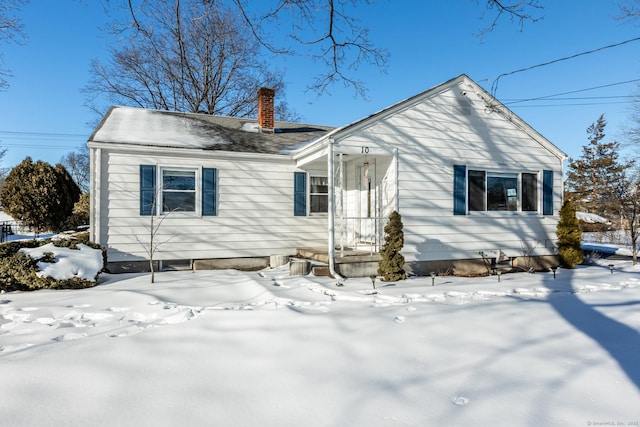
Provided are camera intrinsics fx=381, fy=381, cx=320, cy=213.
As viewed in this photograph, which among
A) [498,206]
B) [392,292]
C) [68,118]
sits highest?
[68,118]

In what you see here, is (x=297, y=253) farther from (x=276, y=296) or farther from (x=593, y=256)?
(x=593, y=256)

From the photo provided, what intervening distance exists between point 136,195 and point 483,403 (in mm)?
8056

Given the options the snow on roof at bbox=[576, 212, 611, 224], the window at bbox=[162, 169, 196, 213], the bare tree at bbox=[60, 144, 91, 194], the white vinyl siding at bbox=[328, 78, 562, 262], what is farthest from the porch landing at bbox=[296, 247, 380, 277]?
the bare tree at bbox=[60, 144, 91, 194]

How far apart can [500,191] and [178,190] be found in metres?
7.96

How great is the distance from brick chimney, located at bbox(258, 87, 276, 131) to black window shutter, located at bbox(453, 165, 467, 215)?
5420 millimetres

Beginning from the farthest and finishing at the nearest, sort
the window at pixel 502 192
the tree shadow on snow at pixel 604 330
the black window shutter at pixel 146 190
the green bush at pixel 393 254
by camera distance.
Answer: the window at pixel 502 192
the black window shutter at pixel 146 190
the green bush at pixel 393 254
the tree shadow on snow at pixel 604 330

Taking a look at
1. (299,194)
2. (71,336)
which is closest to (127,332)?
(71,336)

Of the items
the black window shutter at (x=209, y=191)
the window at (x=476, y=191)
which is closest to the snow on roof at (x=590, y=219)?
the window at (x=476, y=191)

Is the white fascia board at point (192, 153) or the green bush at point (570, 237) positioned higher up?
the white fascia board at point (192, 153)

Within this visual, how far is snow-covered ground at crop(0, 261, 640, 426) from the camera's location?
2449 millimetres

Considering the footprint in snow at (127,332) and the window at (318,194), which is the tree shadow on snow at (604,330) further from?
the window at (318,194)

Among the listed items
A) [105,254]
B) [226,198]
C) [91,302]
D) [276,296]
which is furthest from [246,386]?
[226,198]

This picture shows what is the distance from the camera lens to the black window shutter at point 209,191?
8.98 m

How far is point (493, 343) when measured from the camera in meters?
3.71
